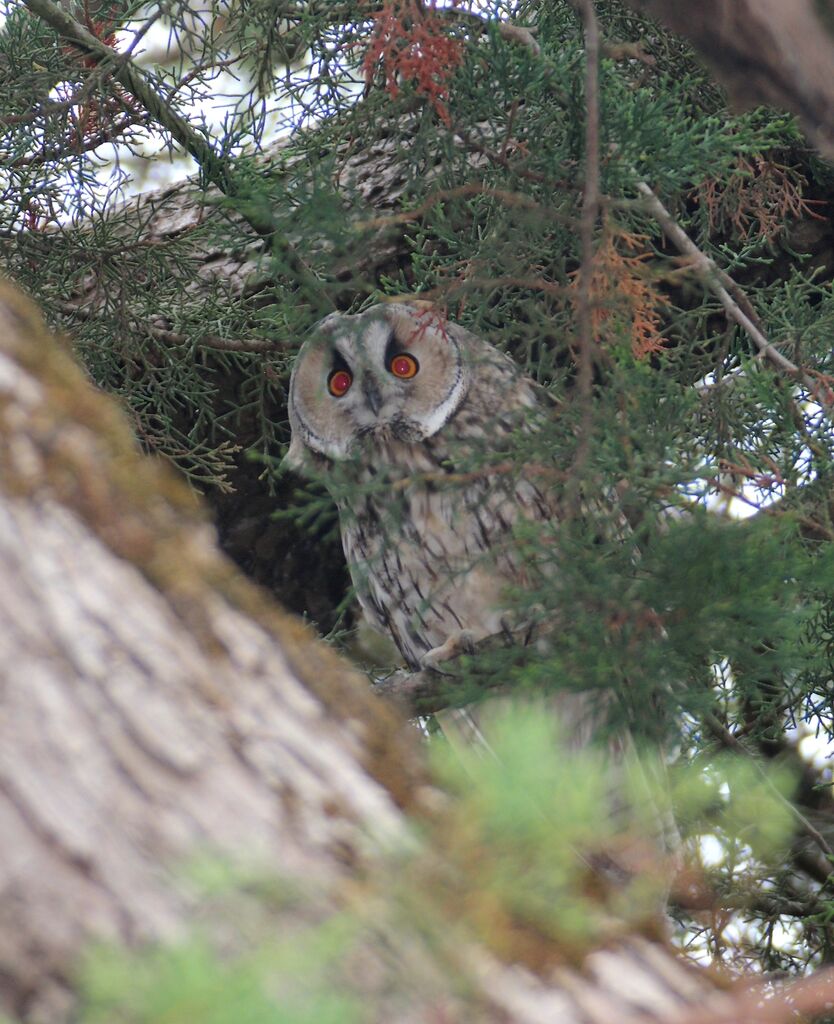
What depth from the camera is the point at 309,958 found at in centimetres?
67

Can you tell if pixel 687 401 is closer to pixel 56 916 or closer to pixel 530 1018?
pixel 530 1018

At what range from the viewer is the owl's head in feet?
7.95

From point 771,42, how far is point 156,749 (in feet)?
3.39

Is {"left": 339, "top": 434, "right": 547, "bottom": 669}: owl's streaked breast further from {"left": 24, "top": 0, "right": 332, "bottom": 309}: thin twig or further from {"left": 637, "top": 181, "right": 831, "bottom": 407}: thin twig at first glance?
{"left": 637, "top": 181, "right": 831, "bottom": 407}: thin twig

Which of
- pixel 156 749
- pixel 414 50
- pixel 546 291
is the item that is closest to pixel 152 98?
pixel 414 50

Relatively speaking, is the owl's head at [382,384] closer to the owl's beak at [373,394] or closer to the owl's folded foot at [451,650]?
the owl's beak at [373,394]

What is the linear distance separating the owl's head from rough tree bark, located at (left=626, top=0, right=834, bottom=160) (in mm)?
1123

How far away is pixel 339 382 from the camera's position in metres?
2.49

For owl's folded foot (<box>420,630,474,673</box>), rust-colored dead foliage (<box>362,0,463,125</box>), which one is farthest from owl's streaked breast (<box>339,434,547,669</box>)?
rust-colored dead foliage (<box>362,0,463,125</box>)

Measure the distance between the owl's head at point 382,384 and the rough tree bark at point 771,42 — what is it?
3.69 ft

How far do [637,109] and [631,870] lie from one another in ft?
3.91

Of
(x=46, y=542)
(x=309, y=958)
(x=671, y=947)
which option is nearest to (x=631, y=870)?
(x=671, y=947)

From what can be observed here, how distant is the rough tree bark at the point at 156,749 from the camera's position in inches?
28.3

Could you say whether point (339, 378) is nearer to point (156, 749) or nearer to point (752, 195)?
point (752, 195)
